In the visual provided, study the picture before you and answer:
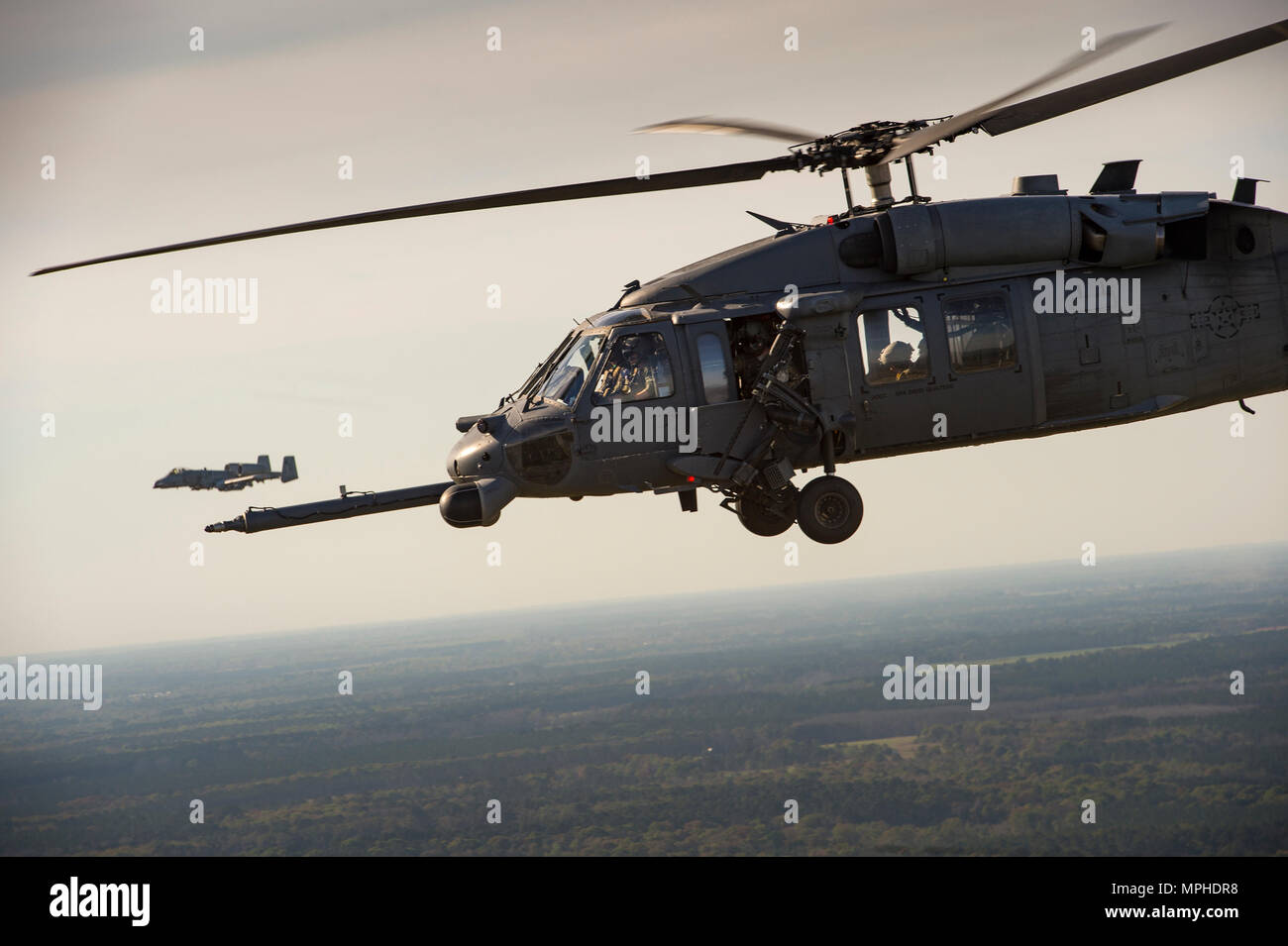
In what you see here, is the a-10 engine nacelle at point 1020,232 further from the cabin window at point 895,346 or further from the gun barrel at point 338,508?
the gun barrel at point 338,508

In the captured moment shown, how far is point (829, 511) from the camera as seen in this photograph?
17.3 meters

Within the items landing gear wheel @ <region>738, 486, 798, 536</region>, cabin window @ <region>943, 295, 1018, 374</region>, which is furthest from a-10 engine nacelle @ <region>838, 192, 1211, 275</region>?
landing gear wheel @ <region>738, 486, 798, 536</region>

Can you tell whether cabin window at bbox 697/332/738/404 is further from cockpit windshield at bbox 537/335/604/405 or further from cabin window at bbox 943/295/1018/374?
cabin window at bbox 943/295/1018/374

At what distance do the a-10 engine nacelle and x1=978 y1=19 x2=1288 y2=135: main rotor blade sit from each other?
5.14 feet

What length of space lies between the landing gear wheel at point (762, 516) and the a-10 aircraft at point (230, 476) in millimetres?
29488

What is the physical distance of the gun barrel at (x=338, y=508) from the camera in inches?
649

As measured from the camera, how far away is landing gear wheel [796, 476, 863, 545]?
1723 centimetres

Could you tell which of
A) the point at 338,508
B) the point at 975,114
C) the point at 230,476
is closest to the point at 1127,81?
the point at 975,114

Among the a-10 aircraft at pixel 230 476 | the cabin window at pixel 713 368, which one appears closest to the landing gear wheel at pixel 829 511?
the cabin window at pixel 713 368

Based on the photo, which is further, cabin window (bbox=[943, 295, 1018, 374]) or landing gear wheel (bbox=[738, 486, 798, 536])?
landing gear wheel (bbox=[738, 486, 798, 536])

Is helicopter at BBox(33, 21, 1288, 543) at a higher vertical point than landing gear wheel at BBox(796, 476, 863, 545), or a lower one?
higher

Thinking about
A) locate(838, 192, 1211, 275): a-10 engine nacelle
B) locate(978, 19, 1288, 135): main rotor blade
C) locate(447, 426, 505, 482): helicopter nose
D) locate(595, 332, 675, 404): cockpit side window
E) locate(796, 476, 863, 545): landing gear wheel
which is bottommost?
locate(796, 476, 863, 545): landing gear wheel

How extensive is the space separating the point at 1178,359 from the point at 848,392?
197 inches
